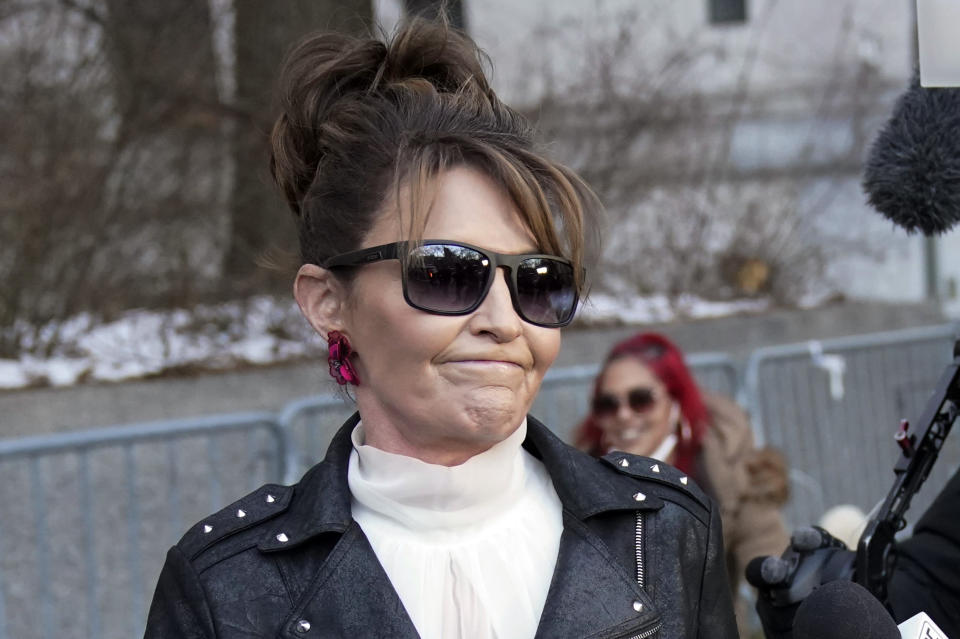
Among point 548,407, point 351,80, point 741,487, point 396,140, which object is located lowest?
point 741,487

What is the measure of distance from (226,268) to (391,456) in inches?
194

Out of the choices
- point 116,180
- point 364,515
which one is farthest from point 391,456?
point 116,180

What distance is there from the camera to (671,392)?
13.8ft

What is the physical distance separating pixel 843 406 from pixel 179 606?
4.76 metres

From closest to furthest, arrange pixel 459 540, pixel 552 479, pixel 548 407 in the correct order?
pixel 459 540 → pixel 552 479 → pixel 548 407

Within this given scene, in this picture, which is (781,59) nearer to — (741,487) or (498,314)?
(741,487)

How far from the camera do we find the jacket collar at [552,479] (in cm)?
185

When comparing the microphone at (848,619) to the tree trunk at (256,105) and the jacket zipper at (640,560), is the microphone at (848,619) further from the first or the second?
the tree trunk at (256,105)

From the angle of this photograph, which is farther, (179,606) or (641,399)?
(641,399)

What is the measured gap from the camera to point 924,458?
6.73 feet

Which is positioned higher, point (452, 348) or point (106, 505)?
point (452, 348)

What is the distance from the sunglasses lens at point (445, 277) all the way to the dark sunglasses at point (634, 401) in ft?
7.93

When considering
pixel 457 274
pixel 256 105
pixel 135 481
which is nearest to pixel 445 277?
pixel 457 274

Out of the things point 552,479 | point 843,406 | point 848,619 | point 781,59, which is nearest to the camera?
point 848,619
